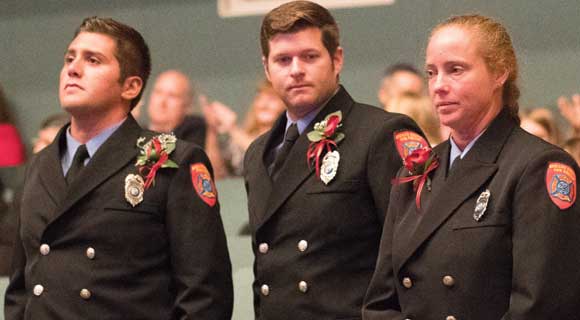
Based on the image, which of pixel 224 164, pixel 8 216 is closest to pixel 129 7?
pixel 224 164

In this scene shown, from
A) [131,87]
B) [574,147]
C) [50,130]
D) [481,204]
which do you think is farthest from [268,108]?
[481,204]

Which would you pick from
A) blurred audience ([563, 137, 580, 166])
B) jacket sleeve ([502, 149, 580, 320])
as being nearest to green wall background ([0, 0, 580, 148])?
blurred audience ([563, 137, 580, 166])

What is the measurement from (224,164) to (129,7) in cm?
220

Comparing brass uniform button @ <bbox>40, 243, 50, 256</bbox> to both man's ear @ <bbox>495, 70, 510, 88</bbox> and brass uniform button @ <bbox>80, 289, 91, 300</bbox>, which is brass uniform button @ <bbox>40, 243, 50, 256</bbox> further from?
man's ear @ <bbox>495, 70, 510, 88</bbox>

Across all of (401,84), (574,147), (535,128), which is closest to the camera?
(574,147)

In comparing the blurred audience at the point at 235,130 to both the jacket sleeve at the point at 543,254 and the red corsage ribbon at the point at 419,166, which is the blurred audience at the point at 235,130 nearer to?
the red corsage ribbon at the point at 419,166

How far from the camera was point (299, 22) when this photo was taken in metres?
3.11

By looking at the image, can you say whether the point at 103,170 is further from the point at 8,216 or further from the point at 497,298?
the point at 8,216

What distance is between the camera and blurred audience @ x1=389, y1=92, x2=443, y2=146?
15.6 feet

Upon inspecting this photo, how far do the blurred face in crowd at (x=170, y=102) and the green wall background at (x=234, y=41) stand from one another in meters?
1.12

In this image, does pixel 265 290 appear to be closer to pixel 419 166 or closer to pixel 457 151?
pixel 419 166

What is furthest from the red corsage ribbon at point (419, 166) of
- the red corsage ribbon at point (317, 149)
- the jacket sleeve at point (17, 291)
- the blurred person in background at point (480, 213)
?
the jacket sleeve at point (17, 291)

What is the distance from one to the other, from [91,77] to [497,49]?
1.24m

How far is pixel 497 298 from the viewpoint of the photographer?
8.23 ft
